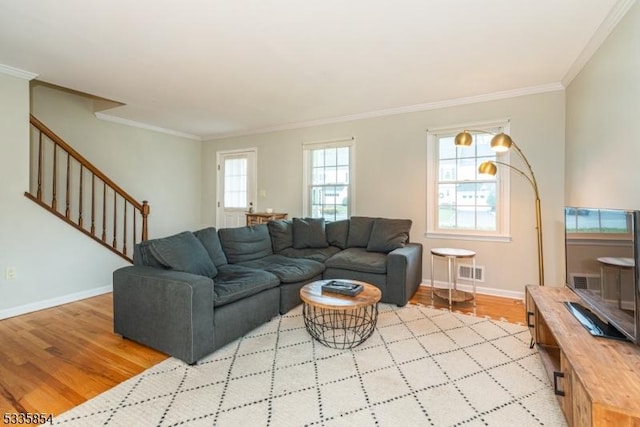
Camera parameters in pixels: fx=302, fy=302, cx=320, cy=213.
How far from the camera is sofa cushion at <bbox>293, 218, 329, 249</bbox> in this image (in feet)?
13.4

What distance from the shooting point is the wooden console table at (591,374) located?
3.40ft

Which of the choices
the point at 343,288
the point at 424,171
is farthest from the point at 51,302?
the point at 424,171

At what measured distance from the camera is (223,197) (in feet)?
19.0

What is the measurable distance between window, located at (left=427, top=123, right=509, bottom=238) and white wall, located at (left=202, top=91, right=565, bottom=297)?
0.34 ft

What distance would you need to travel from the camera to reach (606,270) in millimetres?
1637

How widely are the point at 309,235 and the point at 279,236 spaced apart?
16.1 inches

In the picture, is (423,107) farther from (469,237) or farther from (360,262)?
(360,262)

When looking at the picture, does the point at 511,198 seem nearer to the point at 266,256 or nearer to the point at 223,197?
the point at 266,256

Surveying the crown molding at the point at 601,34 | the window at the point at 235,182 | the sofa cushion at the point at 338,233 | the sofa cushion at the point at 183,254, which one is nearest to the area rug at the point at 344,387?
the sofa cushion at the point at 183,254

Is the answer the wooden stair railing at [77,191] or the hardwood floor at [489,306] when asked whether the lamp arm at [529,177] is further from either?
the wooden stair railing at [77,191]

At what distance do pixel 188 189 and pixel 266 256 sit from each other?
9.65 feet

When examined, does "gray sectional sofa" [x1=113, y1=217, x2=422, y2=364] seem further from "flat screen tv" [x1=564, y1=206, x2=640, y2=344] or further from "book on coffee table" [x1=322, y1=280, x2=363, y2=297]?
"flat screen tv" [x1=564, y1=206, x2=640, y2=344]

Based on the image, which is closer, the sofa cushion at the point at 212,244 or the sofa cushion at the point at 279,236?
the sofa cushion at the point at 212,244

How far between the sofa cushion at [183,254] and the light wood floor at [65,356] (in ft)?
2.18
